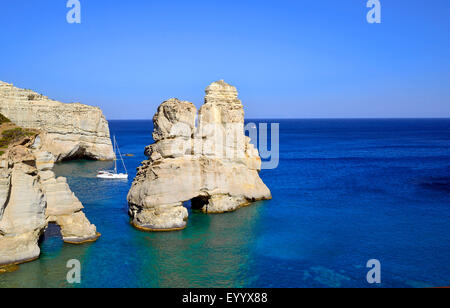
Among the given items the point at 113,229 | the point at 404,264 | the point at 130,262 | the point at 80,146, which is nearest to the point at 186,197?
the point at 113,229

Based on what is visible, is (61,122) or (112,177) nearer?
(112,177)

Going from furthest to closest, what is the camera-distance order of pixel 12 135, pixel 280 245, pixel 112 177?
pixel 112 177, pixel 280 245, pixel 12 135

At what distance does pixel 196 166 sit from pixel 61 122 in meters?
39.9

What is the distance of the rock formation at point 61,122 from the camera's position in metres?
60.6

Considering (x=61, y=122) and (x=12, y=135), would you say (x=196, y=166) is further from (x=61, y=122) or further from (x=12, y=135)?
(x=61, y=122)

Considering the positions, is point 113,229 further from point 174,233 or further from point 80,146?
point 80,146

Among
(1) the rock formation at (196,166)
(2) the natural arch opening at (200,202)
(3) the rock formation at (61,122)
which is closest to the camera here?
(1) the rock formation at (196,166)

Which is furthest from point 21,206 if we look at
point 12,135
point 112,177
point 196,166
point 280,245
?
point 112,177

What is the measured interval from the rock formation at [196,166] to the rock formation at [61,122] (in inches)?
1414

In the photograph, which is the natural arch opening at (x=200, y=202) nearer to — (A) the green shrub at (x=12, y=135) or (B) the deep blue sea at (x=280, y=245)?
(B) the deep blue sea at (x=280, y=245)

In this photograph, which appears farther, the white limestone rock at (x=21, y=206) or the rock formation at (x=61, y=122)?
the rock formation at (x=61, y=122)

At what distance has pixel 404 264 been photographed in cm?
2372

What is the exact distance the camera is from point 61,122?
212 feet

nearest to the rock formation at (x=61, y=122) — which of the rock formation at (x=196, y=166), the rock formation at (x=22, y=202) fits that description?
the rock formation at (x=196, y=166)
